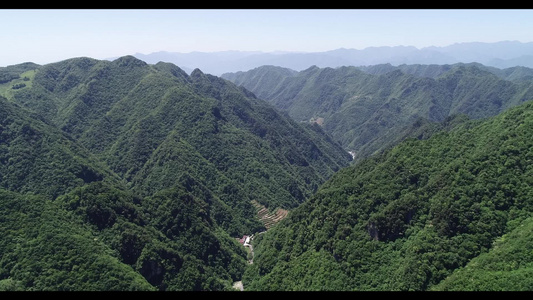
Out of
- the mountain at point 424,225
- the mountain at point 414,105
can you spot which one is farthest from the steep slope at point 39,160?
the mountain at point 414,105

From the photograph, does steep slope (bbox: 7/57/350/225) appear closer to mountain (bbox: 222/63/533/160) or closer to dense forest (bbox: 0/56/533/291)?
dense forest (bbox: 0/56/533/291)

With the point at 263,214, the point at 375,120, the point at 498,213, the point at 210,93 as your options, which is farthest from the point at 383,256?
the point at 375,120

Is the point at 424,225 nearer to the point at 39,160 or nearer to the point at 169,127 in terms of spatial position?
the point at 39,160

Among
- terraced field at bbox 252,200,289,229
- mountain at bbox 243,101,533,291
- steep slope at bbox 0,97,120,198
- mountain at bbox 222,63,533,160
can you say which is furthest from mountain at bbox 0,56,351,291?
mountain at bbox 222,63,533,160

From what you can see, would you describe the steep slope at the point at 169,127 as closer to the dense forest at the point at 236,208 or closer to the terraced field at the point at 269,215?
the dense forest at the point at 236,208
